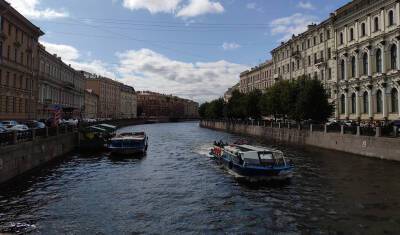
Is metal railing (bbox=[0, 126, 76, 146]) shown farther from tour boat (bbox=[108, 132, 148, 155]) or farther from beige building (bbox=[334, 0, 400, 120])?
beige building (bbox=[334, 0, 400, 120])

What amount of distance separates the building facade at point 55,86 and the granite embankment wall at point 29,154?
87.2 ft

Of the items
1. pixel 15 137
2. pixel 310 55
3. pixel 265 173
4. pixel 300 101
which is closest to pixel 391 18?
pixel 300 101

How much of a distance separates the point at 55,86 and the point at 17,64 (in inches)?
Answer: 898

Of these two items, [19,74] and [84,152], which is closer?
[84,152]

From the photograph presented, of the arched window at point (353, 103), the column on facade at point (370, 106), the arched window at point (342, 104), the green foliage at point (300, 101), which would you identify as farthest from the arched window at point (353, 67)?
the green foliage at point (300, 101)

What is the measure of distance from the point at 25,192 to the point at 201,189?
9132 millimetres

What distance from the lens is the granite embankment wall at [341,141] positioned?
28.8 m

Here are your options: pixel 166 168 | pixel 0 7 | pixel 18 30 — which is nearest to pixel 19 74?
pixel 18 30

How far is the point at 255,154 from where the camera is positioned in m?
22.8

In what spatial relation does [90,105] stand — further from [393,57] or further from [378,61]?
[393,57]

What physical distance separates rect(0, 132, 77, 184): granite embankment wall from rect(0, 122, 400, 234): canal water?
0.86 m

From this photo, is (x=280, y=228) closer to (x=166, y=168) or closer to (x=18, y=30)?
(x=166, y=168)

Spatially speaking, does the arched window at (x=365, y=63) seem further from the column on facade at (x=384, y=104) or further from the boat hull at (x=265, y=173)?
the boat hull at (x=265, y=173)

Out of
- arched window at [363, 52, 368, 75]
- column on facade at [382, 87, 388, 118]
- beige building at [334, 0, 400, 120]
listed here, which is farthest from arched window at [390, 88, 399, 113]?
arched window at [363, 52, 368, 75]
